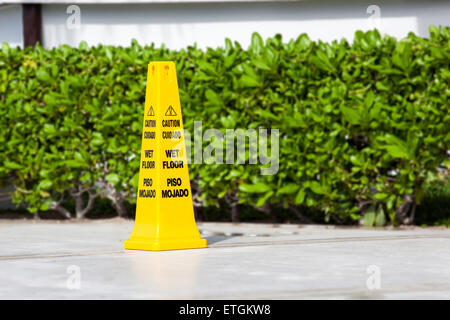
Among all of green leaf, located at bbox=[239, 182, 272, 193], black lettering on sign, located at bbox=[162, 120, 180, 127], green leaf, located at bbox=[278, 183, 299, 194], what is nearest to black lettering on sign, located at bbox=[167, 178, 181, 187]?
black lettering on sign, located at bbox=[162, 120, 180, 127]

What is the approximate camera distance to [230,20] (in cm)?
1451

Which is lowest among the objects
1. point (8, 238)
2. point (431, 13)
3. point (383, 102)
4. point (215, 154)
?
point (8, 238)

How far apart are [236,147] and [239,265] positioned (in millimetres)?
3113

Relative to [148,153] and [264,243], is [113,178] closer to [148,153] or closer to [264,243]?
[148,153]

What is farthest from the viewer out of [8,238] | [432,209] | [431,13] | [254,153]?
[431,13]

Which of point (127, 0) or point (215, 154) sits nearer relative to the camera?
point (215, 154)

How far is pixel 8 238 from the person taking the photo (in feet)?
29.9

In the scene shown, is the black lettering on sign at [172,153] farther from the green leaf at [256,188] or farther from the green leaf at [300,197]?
the green leaf at [300,197]

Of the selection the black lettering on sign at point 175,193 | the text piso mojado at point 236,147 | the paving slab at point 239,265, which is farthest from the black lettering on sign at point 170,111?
the text piso mojado at point 236,147

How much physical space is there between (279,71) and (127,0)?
17.7 ft
